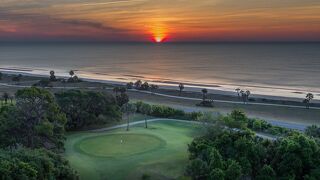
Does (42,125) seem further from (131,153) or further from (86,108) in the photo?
(86,108)

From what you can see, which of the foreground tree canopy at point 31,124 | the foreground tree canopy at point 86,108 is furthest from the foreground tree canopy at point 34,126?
the foreground tree canopy at point 86,108

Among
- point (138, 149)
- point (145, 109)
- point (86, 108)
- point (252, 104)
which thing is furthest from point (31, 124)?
point (252, 104)

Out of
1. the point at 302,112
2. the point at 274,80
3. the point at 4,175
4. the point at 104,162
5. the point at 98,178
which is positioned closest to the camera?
the point at 4,175

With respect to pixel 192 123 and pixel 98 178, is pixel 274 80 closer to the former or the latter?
pixel 192 123

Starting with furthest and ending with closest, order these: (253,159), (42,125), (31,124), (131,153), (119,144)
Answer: (119,144) → (31,124) → (131,153) → (42,125) → (253,159)

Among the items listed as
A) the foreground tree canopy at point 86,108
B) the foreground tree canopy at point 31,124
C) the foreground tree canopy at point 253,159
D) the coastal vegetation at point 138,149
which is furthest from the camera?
the foreground tree canopy at point 86,108

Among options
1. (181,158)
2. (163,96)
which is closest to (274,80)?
(163,96)

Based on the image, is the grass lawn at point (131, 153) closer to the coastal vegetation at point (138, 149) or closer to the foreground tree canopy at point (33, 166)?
the coastal vegetation at point (138, 149)

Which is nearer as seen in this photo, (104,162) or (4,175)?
(4,175)
